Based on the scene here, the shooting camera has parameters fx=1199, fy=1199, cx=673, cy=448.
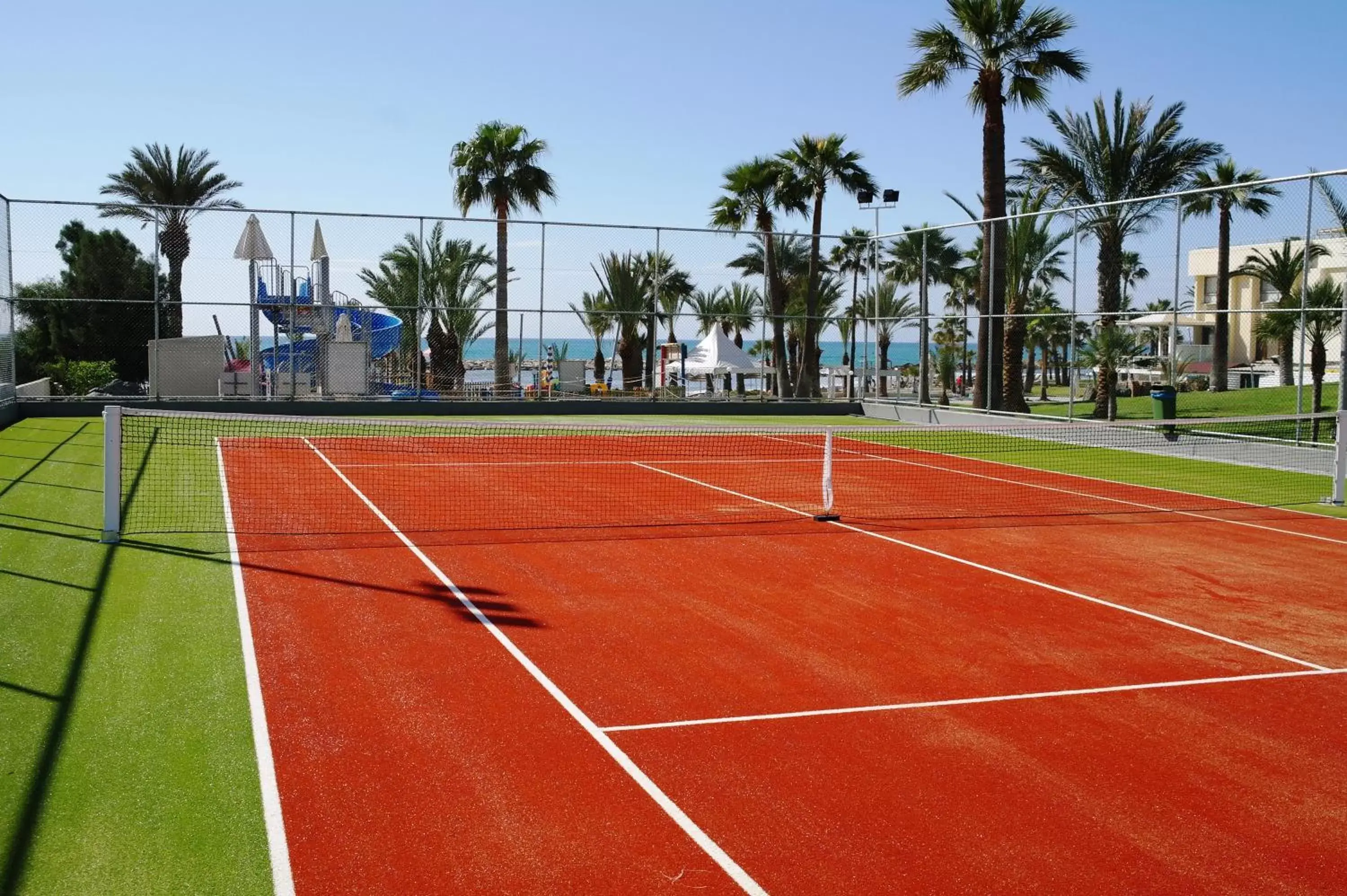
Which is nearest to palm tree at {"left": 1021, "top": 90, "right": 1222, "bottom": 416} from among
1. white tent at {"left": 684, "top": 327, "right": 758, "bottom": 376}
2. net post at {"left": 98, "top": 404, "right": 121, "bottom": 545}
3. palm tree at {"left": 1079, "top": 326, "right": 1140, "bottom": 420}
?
palm tree at {"left": 1079, "top": 326, "right": 1140, "bottom": 420}

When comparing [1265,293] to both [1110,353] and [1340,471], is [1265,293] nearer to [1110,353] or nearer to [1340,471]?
[1110,353]

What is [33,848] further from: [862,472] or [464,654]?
[862,472]

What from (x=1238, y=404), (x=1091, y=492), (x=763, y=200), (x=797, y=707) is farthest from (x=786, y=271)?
(x=797, y=707)

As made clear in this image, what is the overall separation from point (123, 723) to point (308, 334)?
26.7 meters

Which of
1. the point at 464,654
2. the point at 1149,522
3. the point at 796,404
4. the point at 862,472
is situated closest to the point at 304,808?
the point at 464,654

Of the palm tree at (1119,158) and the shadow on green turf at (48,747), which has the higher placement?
the palm tree at (1119,158)

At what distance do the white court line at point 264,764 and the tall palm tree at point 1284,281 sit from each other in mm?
17317

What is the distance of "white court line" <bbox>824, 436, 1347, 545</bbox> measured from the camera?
14.7 metres

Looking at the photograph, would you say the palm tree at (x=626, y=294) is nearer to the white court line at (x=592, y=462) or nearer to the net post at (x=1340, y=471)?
the white court line at (x=592, y=462)

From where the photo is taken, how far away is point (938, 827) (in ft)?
18.8

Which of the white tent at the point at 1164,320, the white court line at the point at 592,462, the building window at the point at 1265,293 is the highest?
the building window at the point at 1265,293

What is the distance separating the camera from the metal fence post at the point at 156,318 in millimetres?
27094

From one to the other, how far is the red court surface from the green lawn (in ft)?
52.7

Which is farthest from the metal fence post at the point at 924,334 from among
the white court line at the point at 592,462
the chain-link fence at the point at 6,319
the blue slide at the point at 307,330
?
the chain-link fence at the point at 6,319
